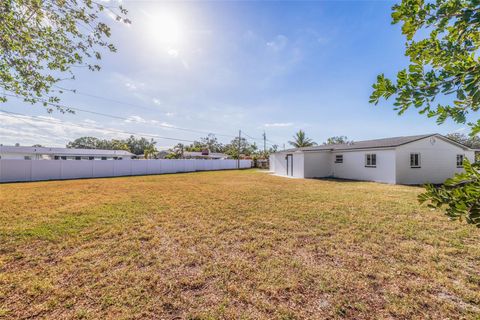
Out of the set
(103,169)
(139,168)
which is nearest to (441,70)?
(103,169)

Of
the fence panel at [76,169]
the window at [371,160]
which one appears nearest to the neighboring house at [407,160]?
the window at [371,160]

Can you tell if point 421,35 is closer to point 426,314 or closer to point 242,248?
point 426,314

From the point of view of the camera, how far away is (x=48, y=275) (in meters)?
2.97

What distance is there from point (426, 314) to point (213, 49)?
11.2 m

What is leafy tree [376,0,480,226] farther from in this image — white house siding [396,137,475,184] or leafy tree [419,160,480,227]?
white house siding [396,137,475,184]

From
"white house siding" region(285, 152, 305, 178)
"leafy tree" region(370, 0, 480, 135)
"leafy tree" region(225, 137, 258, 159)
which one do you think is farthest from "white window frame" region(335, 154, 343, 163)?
"leafy tree" region(225, 137, 258, 159)

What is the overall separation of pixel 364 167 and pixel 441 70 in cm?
1579

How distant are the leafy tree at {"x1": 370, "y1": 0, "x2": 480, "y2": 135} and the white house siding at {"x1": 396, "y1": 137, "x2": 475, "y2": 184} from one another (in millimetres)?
14135

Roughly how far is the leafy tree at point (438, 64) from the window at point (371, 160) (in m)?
15.0

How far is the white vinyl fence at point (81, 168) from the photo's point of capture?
15202 mm

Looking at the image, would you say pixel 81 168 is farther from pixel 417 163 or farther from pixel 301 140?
pixel 301 140

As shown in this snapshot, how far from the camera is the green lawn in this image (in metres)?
2.31

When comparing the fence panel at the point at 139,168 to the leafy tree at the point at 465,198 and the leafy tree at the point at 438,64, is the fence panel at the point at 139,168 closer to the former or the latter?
the leafy tree at the point at 438,64

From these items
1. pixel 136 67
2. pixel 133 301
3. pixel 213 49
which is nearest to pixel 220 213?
pixel 133 301
